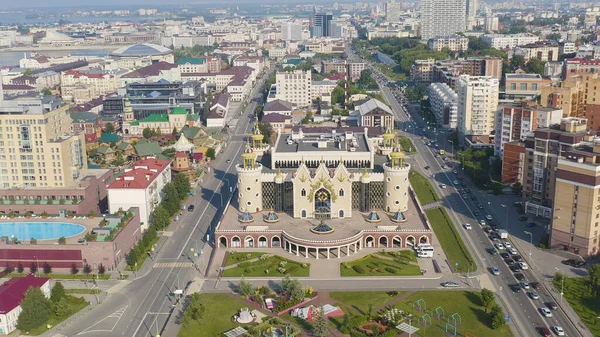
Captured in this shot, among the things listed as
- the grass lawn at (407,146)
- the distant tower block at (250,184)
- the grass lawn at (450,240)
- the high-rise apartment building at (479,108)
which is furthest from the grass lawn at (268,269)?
the high-rise apartment building at (479,108)

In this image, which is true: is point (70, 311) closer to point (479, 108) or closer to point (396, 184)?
point (396, 184)

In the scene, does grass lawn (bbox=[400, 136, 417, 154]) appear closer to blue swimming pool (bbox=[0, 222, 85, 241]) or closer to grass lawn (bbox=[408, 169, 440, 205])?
grass lawn (bbox=[408, 169, 440, 205])

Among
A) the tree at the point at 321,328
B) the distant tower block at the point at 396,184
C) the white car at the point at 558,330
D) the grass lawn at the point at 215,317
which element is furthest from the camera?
the distant tower block at the point at 396,184

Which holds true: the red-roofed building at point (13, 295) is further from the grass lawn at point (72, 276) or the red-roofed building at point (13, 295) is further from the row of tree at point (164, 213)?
the row of tree at point (164, 213)

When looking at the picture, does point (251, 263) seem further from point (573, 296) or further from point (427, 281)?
point (573, 296)

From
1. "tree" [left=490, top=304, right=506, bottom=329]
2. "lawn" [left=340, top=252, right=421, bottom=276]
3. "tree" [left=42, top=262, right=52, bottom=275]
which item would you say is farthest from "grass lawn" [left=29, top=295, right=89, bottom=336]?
"tree" [left=490, top=304, right=506, bottom=329]

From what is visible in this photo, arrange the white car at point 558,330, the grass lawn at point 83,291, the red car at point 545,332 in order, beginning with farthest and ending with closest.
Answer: the grass lawn at point 83,291
the white car at point 558,330
the red car at point 545,332
